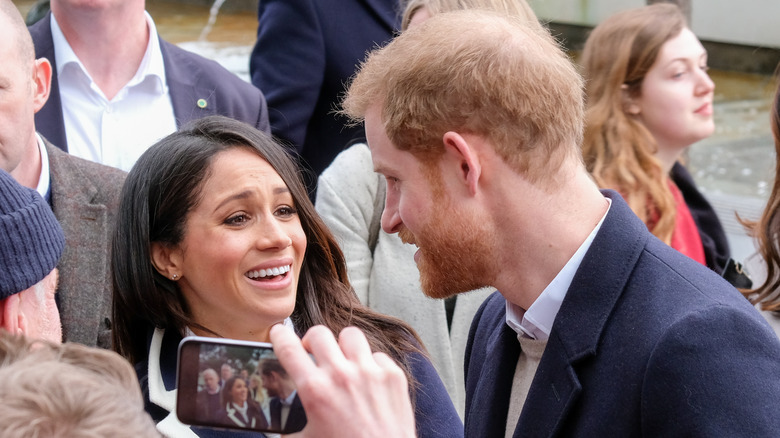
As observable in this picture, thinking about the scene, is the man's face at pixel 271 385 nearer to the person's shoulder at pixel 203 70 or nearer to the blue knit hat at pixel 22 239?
the blue knit hat at pixel 22 239

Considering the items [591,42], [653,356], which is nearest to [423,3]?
[591,42]

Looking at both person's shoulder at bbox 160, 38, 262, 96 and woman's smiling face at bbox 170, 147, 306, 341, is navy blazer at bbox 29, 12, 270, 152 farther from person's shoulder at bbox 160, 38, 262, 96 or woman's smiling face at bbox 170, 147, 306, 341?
woman's smiling face at bbox 170, 147, 306, 341

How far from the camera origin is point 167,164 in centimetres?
277

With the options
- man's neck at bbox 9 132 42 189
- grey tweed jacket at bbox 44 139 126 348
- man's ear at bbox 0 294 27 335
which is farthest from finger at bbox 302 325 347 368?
man's neck at bbox 9 132 42 189

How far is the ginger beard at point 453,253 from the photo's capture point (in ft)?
7.13

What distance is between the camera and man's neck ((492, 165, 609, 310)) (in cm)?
210

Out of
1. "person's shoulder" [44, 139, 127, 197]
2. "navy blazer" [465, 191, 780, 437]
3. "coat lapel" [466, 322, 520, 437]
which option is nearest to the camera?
"navy blazer" [465, 191, 780, 437]

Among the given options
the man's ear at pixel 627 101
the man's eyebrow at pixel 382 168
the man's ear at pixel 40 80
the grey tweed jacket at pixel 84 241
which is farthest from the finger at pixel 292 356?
the man's ear at pixel 627 101

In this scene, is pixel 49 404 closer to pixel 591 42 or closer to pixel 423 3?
pixel 423 3

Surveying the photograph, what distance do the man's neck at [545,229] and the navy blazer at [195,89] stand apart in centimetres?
197

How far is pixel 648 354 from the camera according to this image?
1843 millimetres

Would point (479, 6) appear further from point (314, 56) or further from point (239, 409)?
point (239, 409)

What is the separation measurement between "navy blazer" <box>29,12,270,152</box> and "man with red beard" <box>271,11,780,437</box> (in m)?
1.51

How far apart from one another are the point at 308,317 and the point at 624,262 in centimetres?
121
